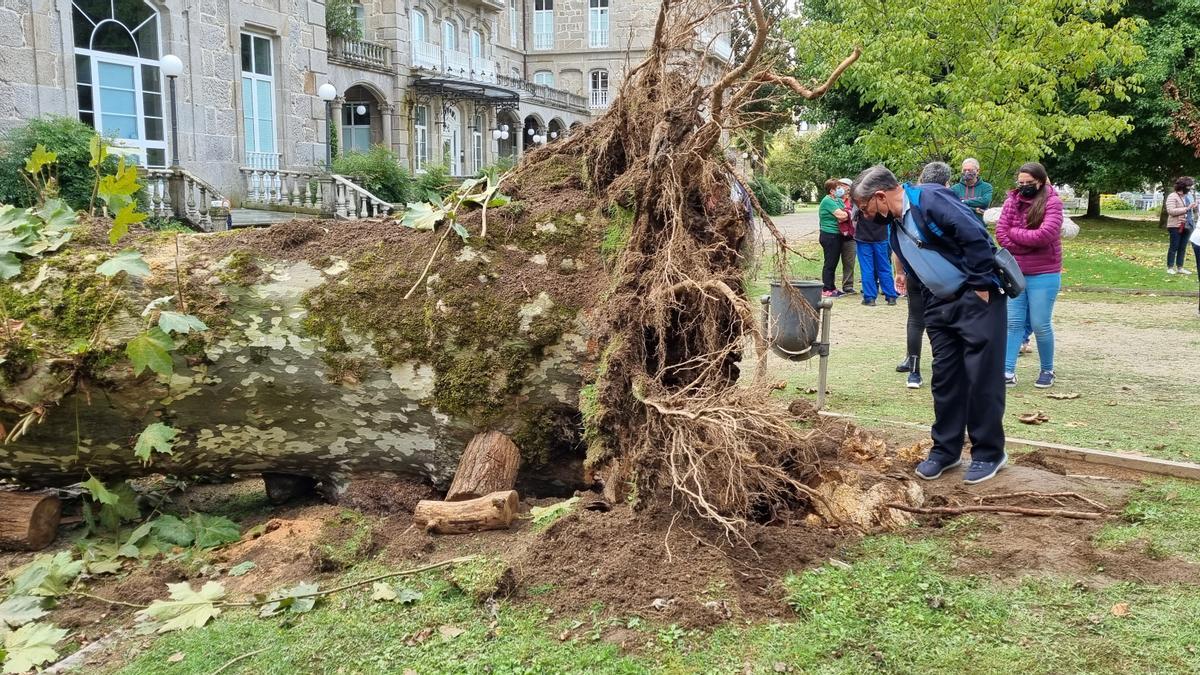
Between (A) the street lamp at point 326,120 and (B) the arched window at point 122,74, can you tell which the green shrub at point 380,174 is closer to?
(A) the street lamp at point 326,120

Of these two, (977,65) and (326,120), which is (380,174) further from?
(977,65)

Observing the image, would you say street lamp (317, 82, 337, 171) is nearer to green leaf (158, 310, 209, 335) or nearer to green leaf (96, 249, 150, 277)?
green leaf (96, 249, 150, 277)

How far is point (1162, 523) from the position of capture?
4.07 m

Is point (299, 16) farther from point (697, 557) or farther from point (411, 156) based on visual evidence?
point (697, 557)

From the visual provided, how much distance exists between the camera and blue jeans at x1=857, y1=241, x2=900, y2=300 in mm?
12844

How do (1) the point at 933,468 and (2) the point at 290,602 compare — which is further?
(1) the point at 933,468

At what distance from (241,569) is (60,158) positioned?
13932mm

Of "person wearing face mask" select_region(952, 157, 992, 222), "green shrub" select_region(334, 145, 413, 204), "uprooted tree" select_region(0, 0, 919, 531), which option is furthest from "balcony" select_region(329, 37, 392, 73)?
"uprooted tree" select_region(0, 0, 919, 531)

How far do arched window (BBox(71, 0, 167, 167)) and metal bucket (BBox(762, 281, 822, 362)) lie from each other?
16.2m

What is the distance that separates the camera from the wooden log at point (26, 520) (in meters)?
4.42

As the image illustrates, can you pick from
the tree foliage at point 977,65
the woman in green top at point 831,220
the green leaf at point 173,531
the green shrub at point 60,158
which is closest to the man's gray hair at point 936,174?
the green leaf at point 173,531

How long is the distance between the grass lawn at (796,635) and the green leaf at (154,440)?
3.70ft

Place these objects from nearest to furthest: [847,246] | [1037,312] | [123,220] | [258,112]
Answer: [123,220]
[1037,312]
[847,246]
[258,112]

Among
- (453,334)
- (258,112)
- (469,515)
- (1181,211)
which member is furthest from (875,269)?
(258,112)
